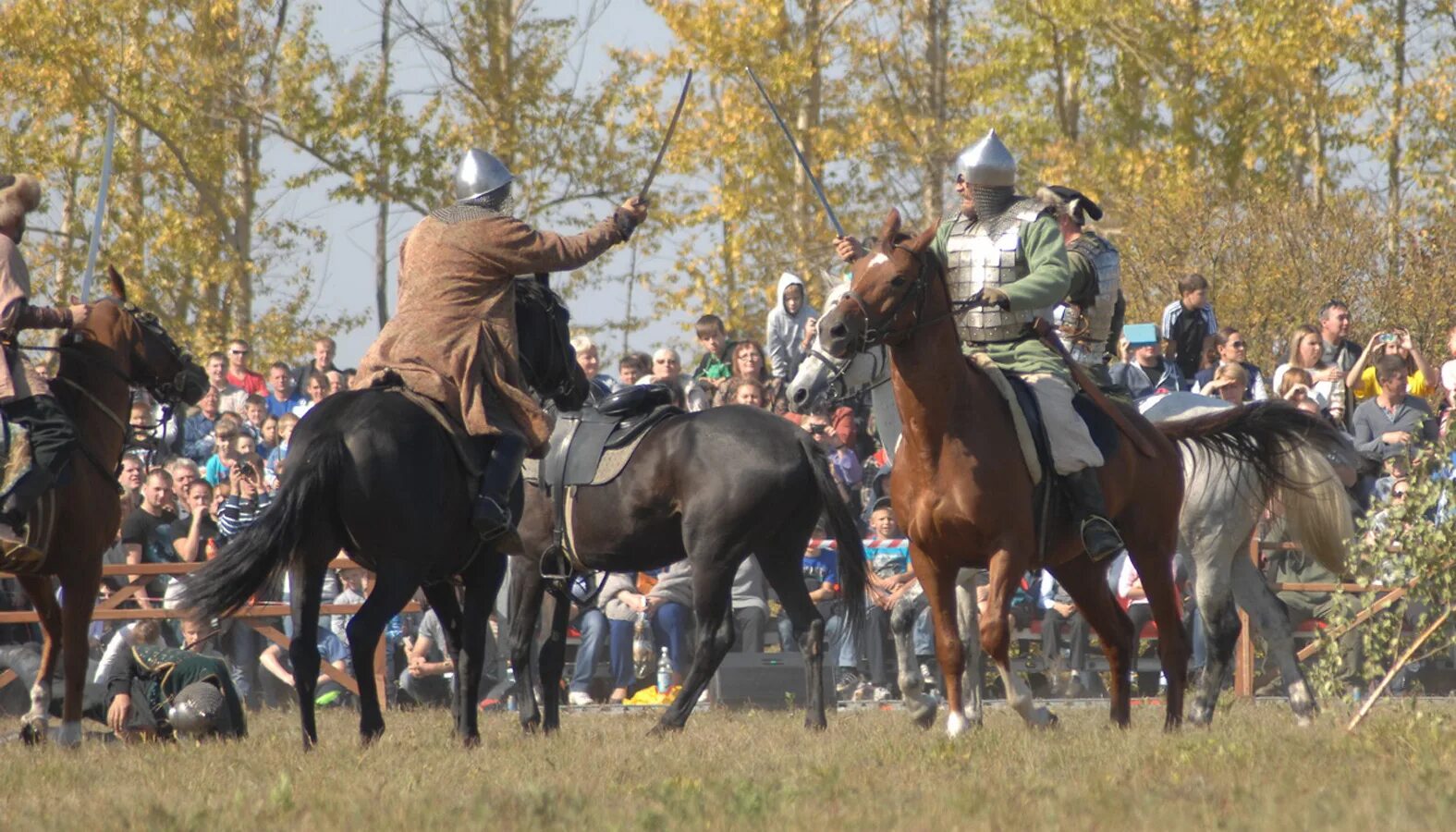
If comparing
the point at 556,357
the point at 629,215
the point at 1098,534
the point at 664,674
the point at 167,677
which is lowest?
the point at 664,674

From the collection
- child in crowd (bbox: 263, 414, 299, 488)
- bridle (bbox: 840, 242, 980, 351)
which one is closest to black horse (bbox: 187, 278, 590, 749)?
bridle (bbox: 840, 242, 980, 351)

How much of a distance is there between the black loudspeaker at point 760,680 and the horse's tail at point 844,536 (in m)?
1.72

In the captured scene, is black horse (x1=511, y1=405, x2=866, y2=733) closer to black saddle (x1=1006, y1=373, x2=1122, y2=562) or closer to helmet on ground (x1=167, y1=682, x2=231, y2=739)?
helmet on ground (x1=167, y1=682, x2=231, y2=739)

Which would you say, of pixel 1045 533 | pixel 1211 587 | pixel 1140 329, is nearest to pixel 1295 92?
pixel 1140 329

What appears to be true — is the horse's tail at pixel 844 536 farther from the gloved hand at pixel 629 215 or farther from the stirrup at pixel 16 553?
the stirrup at pixel 16 553

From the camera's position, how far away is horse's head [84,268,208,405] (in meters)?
10.2

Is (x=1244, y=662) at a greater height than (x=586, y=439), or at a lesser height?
lesser

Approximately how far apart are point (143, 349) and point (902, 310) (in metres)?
4.07

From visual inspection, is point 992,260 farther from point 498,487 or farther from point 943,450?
point 498,487

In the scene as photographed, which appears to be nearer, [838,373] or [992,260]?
[992,260]

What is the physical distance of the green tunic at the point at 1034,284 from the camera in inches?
363

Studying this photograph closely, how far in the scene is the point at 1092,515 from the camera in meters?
9.34

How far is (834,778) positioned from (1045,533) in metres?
2.63

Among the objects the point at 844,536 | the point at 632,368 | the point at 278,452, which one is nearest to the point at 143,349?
the point at 844,536
